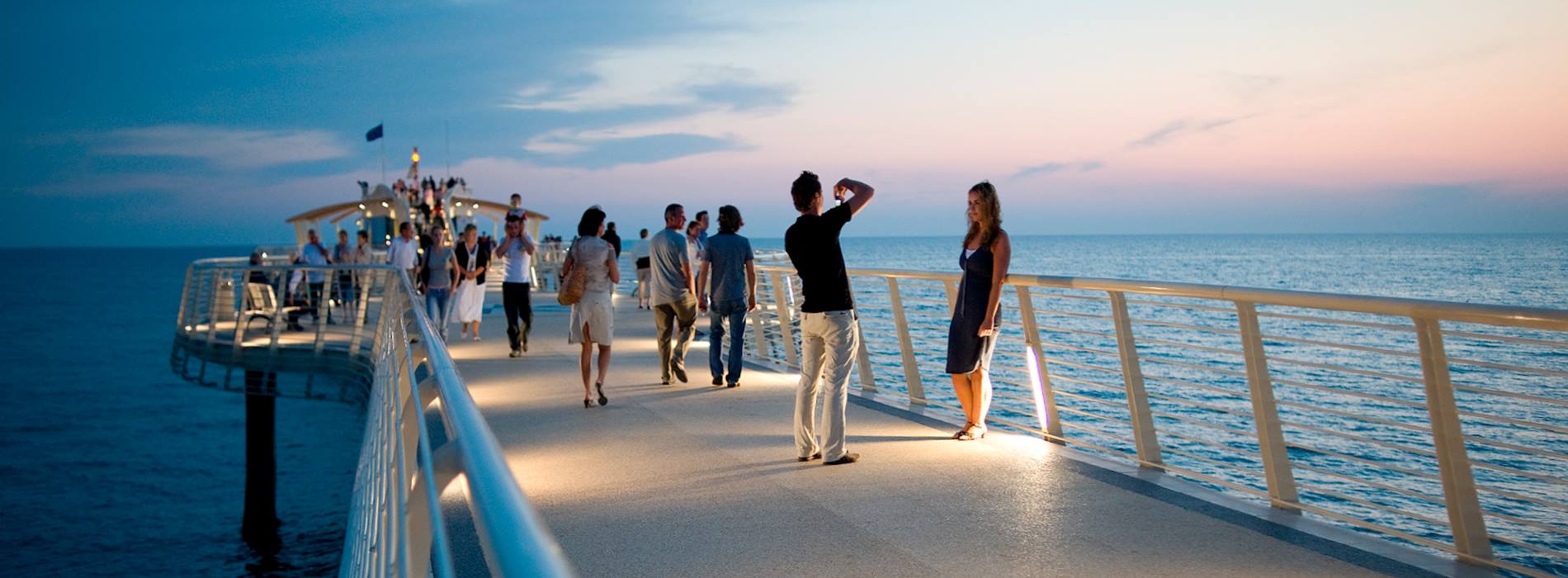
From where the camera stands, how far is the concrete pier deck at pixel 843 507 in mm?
4859

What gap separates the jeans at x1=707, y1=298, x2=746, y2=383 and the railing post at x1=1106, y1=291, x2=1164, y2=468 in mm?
4294

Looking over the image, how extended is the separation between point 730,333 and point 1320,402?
23435 mm

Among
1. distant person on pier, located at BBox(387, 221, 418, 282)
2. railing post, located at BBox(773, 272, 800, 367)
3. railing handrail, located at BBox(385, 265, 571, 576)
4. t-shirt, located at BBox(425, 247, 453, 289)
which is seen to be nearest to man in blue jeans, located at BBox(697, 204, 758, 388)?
railing post, located at BBox(773, 272, 800, 367)

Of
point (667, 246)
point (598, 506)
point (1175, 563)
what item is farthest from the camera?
point (667, 246)

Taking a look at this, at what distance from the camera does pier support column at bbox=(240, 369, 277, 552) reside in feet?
63.2

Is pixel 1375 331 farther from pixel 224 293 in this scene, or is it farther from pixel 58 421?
pixel 58 421

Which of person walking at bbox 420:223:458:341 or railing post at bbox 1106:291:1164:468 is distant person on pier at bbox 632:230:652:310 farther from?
railing post at bbox 1106:291:1164:468

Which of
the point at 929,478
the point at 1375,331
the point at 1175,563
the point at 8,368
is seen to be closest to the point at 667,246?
the point at 929,478

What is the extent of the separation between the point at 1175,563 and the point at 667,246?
21.4 ft

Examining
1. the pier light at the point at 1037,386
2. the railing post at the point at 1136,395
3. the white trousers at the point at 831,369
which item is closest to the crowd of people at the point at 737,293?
the white trousers at the point at 831,369

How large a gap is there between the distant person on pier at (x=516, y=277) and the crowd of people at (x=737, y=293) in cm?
2

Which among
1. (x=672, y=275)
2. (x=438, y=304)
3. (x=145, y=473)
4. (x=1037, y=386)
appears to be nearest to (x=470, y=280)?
(x=438, y=304)

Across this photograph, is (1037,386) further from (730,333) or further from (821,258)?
(730,333)

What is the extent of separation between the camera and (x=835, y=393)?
23.1 feet
